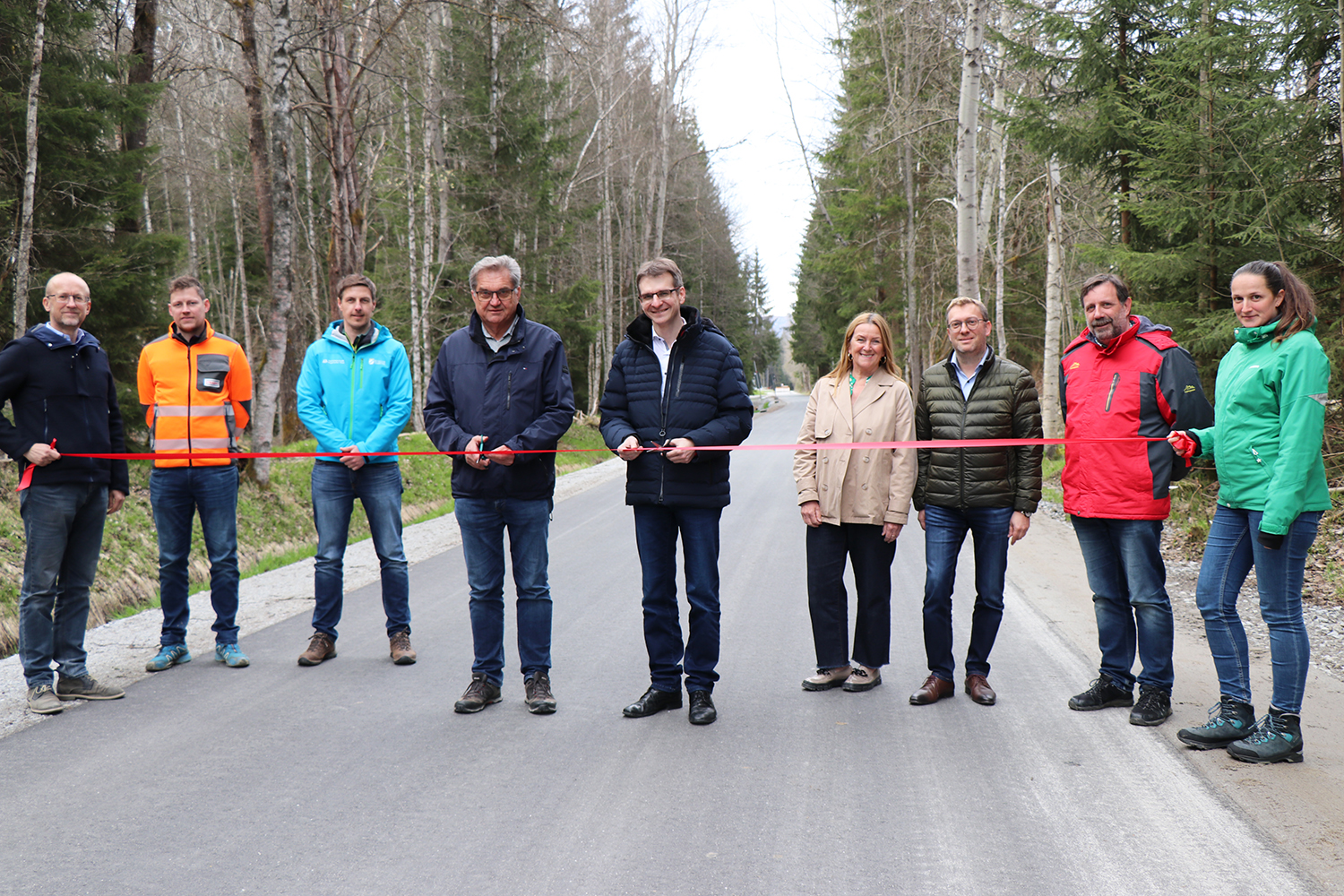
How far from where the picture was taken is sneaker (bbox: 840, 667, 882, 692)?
512 centimetres

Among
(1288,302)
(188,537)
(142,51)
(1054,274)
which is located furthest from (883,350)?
(1054,274)

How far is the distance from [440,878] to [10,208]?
37.4 feet

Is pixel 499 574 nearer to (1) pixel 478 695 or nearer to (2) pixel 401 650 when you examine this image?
(1) pixel 478 695

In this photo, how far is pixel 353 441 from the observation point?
5.96m

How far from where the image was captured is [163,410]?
5.85m

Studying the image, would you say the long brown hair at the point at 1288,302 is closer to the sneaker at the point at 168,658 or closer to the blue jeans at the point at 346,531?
the blue jeans at the point at 346,531

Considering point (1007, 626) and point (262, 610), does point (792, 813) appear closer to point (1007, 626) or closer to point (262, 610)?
point (1007, 626)

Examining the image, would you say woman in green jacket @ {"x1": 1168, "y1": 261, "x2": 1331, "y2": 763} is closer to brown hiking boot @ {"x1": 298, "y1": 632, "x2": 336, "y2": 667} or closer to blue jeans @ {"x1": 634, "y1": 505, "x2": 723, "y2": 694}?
blue jeans @ {"x1": 634, "y1": 505, "x2": 723, "y2": 694}

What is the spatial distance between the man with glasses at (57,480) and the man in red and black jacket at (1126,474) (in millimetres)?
5364

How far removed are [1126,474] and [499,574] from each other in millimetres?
3338

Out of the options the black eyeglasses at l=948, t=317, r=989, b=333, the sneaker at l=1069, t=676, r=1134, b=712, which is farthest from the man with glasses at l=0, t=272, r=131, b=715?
the sneaker at l=1069, t=676, r=1134, b=712

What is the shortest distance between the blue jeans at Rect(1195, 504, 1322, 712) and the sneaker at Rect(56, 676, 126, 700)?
18.6 ft

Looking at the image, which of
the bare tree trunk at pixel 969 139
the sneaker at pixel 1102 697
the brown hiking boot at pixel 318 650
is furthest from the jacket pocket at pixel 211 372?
the bare tree trunk at pixel 969 139

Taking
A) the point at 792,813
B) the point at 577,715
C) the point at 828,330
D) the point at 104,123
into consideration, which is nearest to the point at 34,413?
the point at 577,715
